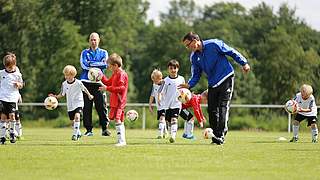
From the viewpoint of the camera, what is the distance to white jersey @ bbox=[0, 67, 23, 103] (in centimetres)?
1650

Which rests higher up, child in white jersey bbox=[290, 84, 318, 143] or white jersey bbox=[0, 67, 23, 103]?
white jersey bbox=[0, 67, 23, 103]

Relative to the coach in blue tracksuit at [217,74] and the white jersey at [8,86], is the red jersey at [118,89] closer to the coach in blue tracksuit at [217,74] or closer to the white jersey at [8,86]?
the coach in blue tracksuit at [217,74]

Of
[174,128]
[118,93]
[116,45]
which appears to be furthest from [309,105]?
[116,45]

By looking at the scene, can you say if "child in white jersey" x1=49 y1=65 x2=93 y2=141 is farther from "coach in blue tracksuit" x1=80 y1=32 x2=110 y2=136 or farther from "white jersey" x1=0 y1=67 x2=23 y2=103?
"white jersey" x1=0 y1=67 x2=23 y2=103

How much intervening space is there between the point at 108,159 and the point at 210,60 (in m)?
4.09

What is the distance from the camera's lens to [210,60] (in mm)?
15344

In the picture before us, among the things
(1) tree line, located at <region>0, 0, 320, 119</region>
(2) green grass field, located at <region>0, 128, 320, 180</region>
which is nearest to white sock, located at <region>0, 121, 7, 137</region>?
(2) green grass field, located at <region>0, 128, 320, 180</region>

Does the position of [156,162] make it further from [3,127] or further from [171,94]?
[171,94]

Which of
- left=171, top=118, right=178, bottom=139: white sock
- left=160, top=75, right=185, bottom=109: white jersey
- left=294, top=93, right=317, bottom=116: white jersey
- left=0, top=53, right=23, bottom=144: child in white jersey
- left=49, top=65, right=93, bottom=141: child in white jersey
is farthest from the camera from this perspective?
left=160, top=75, right=185, bottom=109: white jersey

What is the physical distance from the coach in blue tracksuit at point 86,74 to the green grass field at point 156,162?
15.2ft

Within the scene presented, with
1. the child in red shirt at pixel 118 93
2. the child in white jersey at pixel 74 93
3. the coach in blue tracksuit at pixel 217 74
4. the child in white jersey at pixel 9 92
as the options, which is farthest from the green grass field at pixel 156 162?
the child in white jersey at pixel 74 93

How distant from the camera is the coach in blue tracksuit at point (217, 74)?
15273 mm

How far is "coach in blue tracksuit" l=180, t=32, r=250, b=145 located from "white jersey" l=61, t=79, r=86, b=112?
12.1 feet

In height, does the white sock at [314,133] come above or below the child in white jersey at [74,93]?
below
